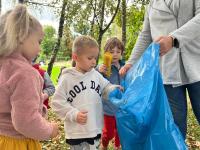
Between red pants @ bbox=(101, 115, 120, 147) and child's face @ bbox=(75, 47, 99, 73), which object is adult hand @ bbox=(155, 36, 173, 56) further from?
red pants @ bbox=(101, 115, 120, 147)

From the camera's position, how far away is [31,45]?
2326mm

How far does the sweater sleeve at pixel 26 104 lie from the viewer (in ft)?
7.26

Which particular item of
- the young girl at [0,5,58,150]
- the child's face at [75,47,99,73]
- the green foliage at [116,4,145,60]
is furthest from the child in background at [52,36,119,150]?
the green foliage at [116,4,145,60]

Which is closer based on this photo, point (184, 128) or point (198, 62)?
point (198, 62)

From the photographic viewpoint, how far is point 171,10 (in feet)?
10.5

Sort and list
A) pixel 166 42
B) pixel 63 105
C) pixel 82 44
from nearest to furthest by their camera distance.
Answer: pixel 166 42 < pixel 63 105 < pixel 82 44

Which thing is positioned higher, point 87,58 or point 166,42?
point 166,42

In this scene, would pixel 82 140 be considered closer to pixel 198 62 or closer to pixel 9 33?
pixel 198 62

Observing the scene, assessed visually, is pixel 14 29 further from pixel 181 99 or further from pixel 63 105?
pixel 181 99

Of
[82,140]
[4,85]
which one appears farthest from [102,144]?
[4,85]

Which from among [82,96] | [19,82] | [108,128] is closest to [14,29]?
[19,82]

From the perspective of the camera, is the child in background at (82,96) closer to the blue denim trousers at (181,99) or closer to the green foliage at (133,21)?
the blue denim trousers at (181,99)

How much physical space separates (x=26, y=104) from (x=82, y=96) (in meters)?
1.15

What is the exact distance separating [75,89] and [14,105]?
45.5 inches
